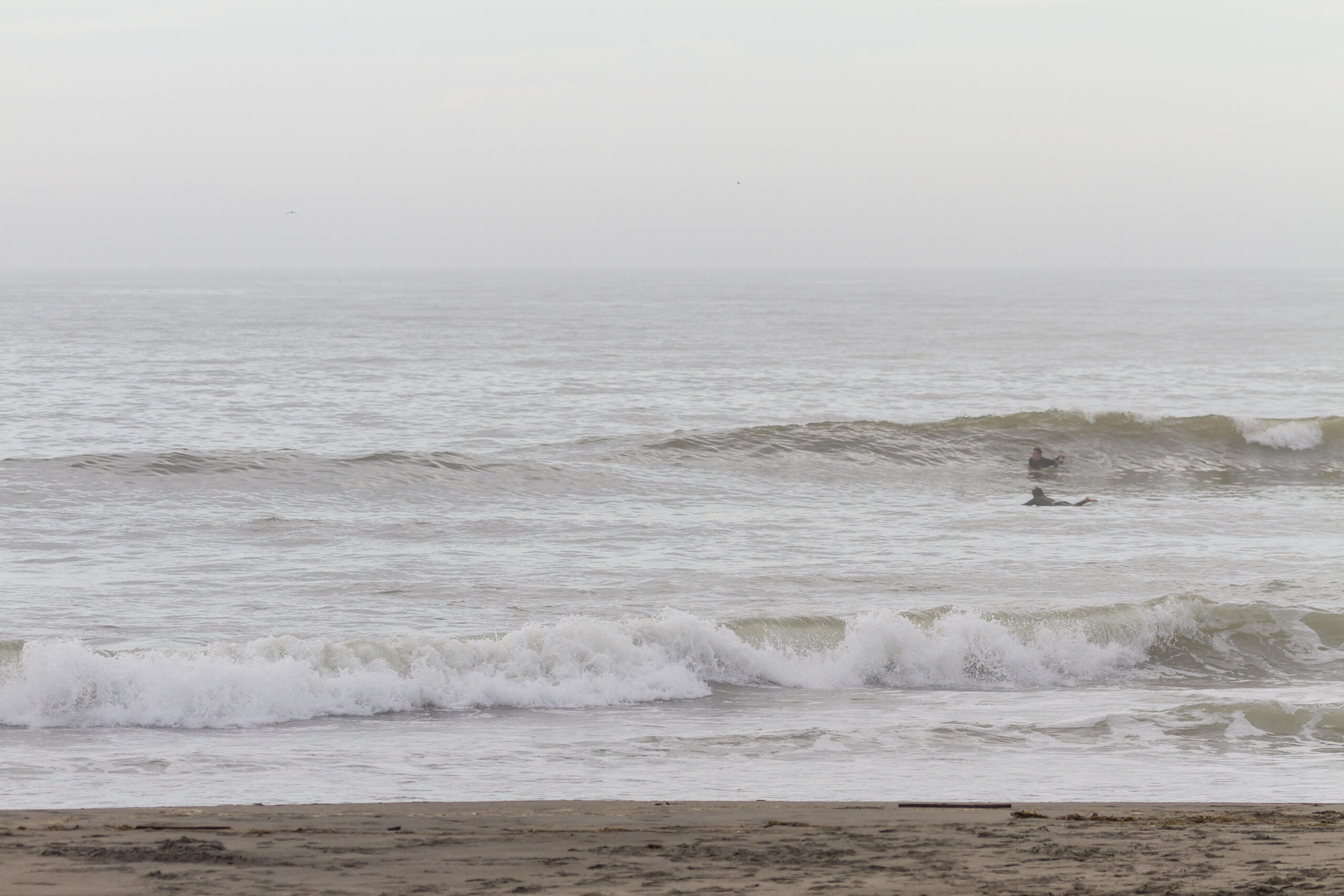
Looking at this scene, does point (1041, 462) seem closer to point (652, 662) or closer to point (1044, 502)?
point (1044, 502)

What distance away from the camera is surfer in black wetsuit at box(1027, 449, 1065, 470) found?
2597 centimetres

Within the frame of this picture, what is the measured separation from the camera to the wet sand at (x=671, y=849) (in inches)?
205

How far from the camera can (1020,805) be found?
732cm

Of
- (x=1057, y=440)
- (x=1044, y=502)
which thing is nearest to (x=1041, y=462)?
(x=1057, y=440)

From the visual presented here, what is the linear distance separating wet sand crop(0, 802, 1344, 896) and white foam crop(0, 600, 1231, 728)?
3017mm

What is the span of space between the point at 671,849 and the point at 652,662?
18.0 ft

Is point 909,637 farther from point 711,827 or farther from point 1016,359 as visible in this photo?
point 1016,359

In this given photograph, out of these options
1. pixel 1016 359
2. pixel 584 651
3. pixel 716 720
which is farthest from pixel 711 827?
pixel 1016 359

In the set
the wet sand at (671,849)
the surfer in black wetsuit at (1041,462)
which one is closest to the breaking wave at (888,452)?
the surfer in black wetsuit at (1041,462)

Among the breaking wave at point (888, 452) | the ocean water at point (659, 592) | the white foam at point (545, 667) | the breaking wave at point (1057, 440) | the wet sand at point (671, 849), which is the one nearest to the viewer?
the wet sand at point (671, 849)

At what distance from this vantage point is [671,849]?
589cm

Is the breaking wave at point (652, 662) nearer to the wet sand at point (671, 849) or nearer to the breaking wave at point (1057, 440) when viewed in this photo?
the wet sand at point (671, 849)

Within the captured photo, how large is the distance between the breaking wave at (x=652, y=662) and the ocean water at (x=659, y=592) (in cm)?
3

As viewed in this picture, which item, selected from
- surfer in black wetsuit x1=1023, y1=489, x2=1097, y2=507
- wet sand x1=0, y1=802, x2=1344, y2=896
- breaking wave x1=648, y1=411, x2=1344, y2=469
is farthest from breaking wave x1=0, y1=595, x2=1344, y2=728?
breaking wave x1=648, y1=411, x2=1344, y2=469
